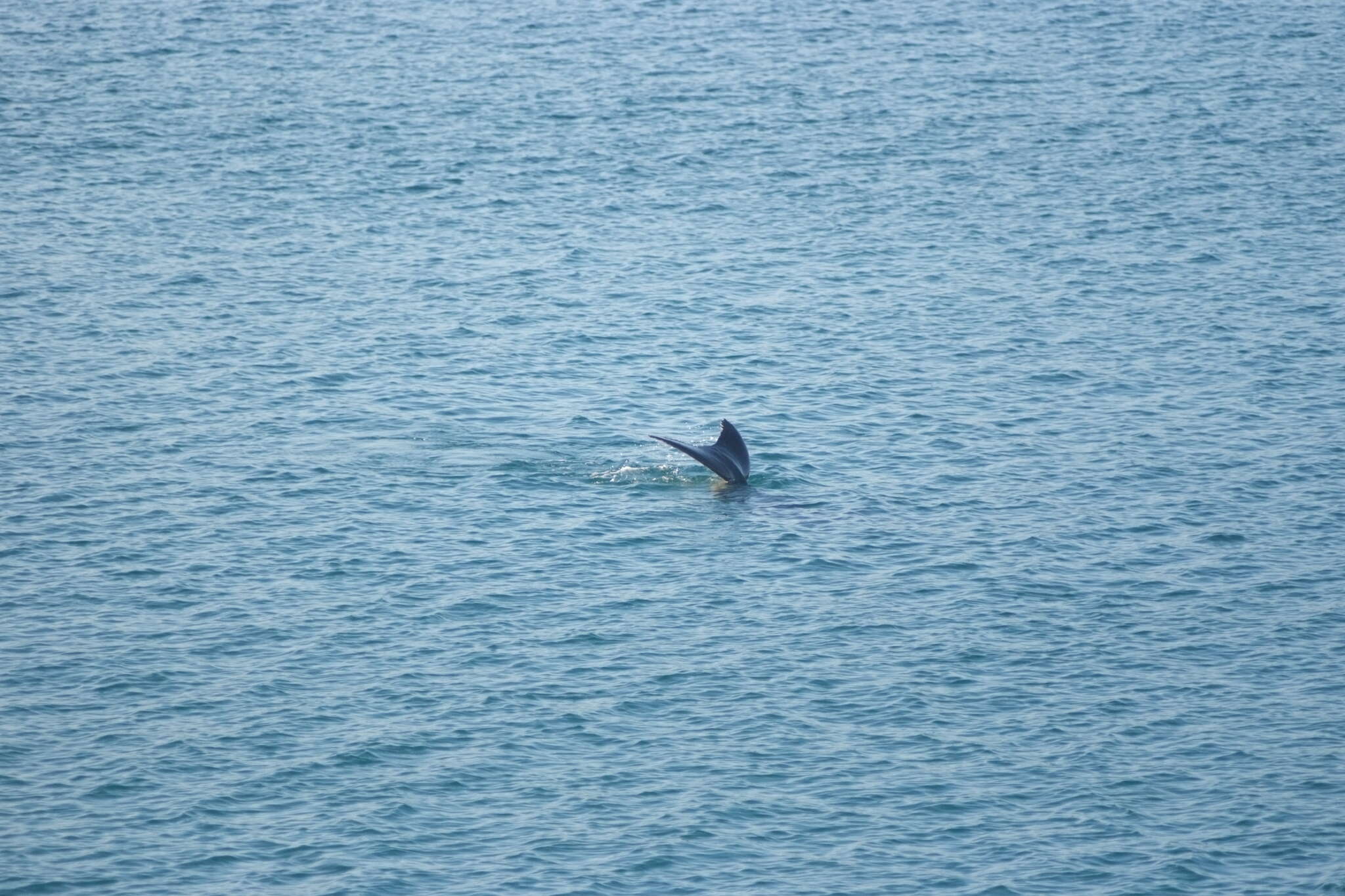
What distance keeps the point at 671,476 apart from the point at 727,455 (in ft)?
7.98

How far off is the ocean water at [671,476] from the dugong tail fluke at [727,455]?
2.48 ft

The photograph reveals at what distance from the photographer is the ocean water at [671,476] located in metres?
30.7

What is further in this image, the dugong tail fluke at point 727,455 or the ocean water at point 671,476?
the dugong tail fluke at point 727,455

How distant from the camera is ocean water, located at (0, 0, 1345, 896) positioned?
30.7 meters

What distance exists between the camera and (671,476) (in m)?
44.9

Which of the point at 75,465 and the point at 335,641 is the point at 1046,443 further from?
the point at 75,465

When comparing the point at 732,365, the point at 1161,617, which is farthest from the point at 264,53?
the point at 1161,617

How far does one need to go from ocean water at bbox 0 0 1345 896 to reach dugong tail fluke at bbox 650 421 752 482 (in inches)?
29.7

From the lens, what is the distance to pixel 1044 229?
6375 cm

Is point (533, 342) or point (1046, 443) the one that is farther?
point (533, 342)

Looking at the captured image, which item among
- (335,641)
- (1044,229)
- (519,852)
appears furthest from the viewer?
(1044,229)

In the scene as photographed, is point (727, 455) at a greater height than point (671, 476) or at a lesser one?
greater

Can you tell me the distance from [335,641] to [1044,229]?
36041mm

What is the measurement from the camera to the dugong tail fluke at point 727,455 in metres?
42.4
